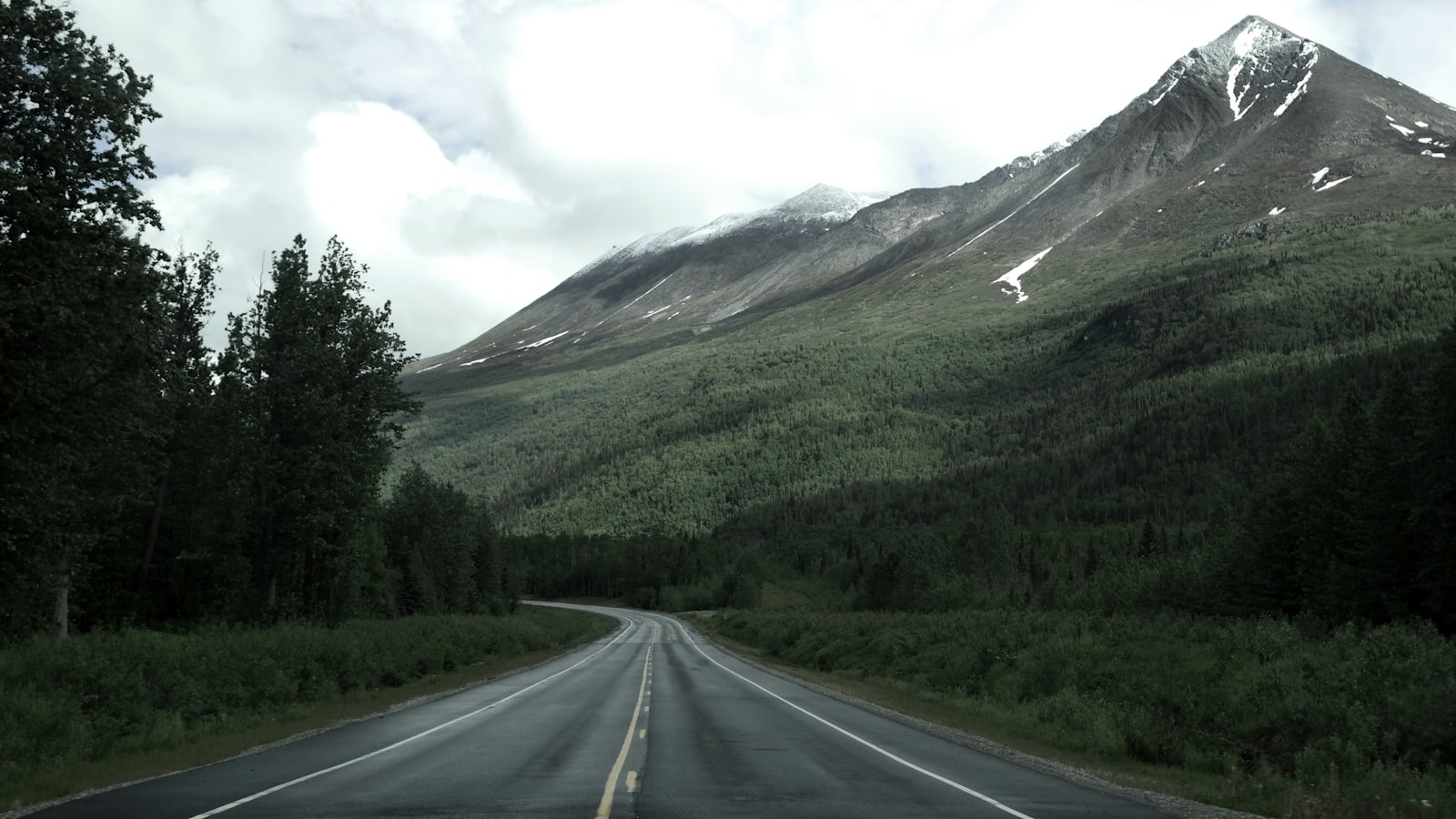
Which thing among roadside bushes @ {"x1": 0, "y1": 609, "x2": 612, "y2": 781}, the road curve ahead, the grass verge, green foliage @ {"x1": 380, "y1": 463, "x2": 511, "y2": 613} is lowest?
the road curve ahead

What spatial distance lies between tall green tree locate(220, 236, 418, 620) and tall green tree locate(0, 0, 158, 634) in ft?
42.3

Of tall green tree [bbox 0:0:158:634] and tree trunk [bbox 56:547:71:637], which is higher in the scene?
tall green tree [bbox 0:0:158:634]

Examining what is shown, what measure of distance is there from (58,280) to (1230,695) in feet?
85.6

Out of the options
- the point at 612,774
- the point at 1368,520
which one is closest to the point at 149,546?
the point at 612,774

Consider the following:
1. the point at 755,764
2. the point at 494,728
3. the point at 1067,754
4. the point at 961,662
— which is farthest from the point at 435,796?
Answer: the point at 961,662

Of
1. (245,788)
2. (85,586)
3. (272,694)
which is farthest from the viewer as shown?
(85,586)

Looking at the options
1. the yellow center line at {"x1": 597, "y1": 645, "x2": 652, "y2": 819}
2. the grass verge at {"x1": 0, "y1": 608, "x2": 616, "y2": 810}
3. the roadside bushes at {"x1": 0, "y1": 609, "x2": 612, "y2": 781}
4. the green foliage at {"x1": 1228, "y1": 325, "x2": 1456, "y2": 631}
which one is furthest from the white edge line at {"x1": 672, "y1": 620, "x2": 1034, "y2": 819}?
the green foliage at {"x1": 1228, "y1": 325, "x2": 1456, "y2": 631}

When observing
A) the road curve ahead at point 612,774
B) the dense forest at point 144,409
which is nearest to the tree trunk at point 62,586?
the dense forest at point 144,409

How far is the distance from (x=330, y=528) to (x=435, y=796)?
27614 mm

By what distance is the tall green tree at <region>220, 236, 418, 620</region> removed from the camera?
36719 millimetres

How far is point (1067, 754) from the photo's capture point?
2133 centimetres

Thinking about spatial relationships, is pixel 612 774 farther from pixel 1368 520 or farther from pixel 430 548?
pixel 430 548

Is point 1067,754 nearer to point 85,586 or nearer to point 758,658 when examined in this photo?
point 85,586

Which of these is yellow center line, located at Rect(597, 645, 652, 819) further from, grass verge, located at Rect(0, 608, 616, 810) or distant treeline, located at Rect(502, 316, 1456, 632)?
distant treeline, located at Rect(502, 316, 1456, 632)
